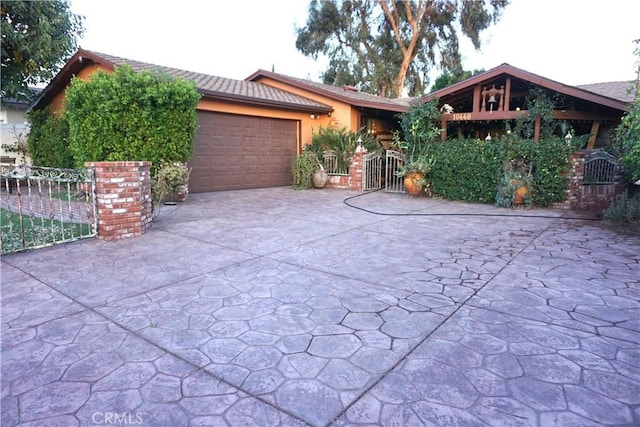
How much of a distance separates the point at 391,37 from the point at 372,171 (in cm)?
1522


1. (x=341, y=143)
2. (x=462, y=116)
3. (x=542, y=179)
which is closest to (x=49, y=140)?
(x=341, y=143)

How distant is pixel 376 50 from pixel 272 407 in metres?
25.5

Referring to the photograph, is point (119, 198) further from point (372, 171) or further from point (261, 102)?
point (372, 171)

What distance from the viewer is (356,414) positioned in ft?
6.49

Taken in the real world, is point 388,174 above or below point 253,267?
above

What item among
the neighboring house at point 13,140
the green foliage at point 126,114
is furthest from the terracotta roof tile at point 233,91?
the neighboring house at point 13,140

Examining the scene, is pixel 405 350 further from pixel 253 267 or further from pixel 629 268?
pixel 629 268

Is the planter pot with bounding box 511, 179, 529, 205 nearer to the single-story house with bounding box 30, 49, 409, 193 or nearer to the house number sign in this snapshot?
the house number sign

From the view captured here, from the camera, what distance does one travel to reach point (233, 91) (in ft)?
38.4

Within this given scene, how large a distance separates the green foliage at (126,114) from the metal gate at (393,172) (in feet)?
19.9

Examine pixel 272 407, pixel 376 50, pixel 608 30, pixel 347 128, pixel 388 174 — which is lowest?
pixel 272 407

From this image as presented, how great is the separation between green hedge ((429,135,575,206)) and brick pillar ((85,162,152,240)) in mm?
7140

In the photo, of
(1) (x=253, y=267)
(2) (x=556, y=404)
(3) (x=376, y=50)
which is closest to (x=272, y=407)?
(2) (x=556, y=404)

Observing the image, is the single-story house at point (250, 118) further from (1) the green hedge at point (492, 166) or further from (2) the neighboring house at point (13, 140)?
(1) the green hedge at point (492, 166)
